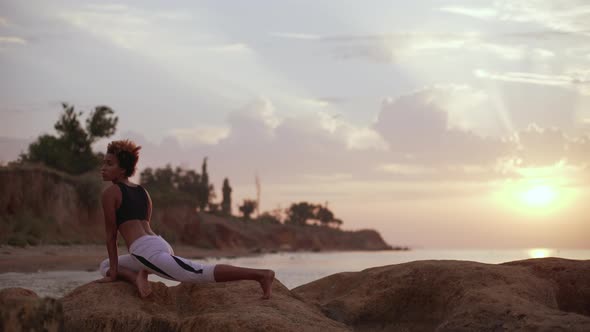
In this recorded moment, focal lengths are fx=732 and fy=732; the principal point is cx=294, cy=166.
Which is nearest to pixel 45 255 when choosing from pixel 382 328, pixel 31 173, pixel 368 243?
pixel 31 173

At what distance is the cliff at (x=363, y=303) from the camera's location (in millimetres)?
6066

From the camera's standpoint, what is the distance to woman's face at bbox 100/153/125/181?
6.93 meters

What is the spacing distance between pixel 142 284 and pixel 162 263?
0.34m

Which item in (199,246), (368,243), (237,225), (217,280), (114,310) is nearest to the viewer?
(114,310)

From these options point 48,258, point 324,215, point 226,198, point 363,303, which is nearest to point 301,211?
point 324,215

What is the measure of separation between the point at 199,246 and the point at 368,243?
8983 cm

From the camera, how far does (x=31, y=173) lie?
3469 cm

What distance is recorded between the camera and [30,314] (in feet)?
17.2

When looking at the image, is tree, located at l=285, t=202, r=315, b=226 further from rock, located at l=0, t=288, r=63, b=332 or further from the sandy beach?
rock, located at l=0, t=288, r=63, b=332

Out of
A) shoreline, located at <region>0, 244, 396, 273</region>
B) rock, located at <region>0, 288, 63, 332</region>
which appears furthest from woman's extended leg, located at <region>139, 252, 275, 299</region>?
shoreline, located at <region>0, 244, 396, 273</region>

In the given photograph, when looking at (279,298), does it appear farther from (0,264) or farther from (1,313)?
(0,264)

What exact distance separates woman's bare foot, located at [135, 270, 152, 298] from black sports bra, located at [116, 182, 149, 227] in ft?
1.68

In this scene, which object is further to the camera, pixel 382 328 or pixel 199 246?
pixel 199 246

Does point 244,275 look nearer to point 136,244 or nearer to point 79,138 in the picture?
point 136,244
